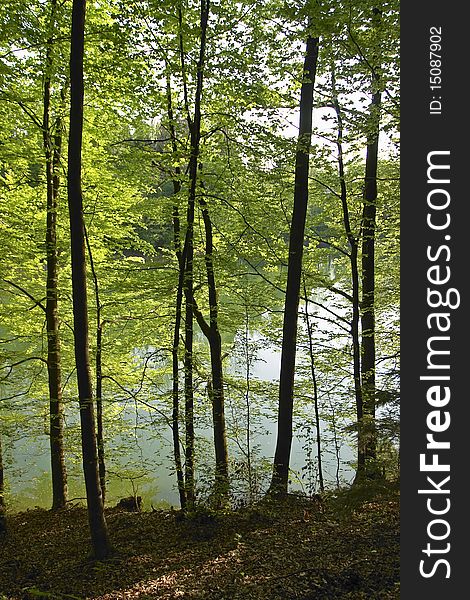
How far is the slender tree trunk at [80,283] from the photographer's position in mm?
5246

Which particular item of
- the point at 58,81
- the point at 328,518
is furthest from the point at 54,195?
→ the point at 328,518

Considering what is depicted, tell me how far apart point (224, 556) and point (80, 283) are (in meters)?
3.79

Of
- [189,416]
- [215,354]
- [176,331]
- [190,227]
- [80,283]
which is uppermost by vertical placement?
[190,227]

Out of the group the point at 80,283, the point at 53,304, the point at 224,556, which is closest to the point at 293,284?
the point at 80,283

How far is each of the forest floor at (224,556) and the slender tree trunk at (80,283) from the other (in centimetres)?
76

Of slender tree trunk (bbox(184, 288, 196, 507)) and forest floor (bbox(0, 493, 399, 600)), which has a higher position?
slender tree trunk (bbox(184, 288, 196, 507))

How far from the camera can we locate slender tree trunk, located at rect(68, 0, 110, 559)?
5.25m

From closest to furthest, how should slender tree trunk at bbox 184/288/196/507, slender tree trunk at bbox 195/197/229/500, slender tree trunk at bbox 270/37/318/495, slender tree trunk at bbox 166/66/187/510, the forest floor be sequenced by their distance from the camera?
the forest floor < slender tree trunk at bbox 184/288/196/507 < slender tree trunk at bbox 166/66/187/510 < slender tree trunk at bbox 270/37/318/495 < slender tree trunk at bbox 195/197/229/500

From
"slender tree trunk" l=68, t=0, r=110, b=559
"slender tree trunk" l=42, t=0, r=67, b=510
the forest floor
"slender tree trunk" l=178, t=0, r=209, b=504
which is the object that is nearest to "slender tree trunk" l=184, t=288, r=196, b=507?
"slender tree trunk" l=178, t=0, r=209, b=504

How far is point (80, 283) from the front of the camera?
5.66m

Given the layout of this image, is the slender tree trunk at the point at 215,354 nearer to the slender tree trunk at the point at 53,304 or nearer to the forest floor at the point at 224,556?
the forest floor at the point at 224,556

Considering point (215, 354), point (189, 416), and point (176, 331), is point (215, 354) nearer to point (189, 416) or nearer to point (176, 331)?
point (176, 331)

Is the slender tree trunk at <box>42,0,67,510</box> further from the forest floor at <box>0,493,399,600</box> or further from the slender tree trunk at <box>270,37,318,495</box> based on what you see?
the slender tree trunk at <box>270,37,318,495</box>

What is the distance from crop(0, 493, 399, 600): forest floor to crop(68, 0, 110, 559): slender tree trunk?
76cm
